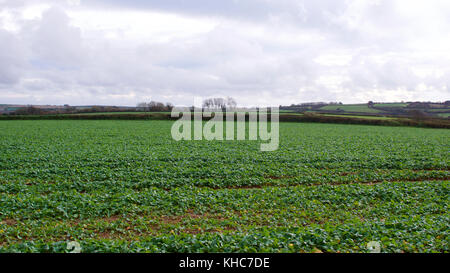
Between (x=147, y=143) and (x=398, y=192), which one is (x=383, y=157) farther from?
(x=147, y=143)

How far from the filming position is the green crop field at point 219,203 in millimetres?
8289

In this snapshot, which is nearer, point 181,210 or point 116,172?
point 181,210

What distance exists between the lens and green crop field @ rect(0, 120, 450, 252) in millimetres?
8289

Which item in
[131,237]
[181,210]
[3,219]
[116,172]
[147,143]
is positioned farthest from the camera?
[147,143]

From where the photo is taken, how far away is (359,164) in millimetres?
20562

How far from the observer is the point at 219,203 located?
12.4 meters

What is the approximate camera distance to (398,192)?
14.0m

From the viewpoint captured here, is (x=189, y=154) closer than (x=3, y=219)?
No
